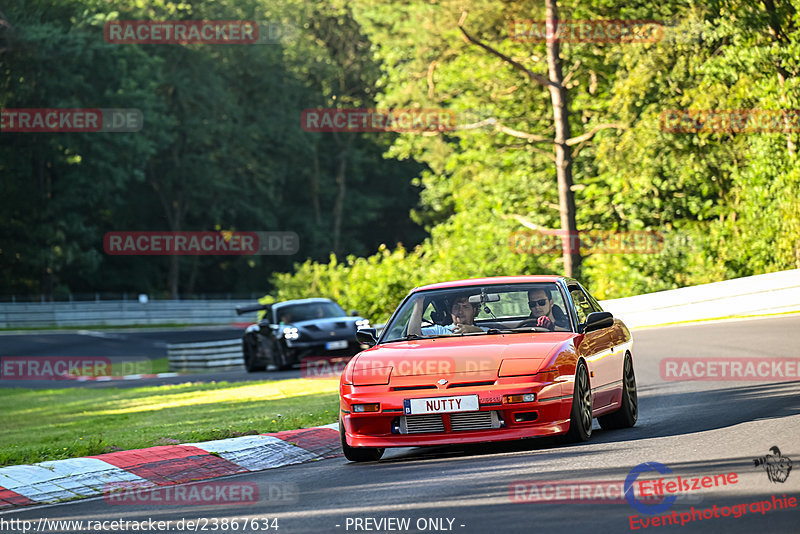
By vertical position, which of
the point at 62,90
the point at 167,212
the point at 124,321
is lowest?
the point at 124,321

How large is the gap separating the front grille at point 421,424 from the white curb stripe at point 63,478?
211 centimetres

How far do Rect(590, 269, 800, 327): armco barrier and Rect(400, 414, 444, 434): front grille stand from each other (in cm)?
1555

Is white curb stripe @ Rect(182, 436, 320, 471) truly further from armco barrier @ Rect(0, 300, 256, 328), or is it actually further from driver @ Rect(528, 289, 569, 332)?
armco barrier @ Rect(0, 300, 256, 328)

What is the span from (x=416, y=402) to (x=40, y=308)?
2114 inches

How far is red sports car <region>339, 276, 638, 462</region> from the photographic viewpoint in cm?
931

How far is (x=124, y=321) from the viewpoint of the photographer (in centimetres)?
6266

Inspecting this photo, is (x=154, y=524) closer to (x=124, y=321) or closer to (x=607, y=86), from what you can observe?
(x=607, y=86)

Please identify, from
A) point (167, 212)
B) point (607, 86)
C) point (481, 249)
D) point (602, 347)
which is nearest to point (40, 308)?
point (167, 212)

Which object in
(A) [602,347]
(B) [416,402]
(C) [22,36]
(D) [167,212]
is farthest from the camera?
(D) [167,212]

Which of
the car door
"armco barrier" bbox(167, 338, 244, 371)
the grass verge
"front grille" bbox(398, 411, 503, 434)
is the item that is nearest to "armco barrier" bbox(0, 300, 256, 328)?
"armco barrier" bbox(167, 338, 244, 371)

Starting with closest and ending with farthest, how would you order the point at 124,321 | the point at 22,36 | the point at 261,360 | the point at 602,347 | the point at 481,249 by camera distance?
the point at 602,347
the point at 261,360
the point at 481,249
the point at 22,36
the point at 124,321

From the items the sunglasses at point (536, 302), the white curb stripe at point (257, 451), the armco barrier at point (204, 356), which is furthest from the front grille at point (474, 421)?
the armco barrier at point (204, 356)

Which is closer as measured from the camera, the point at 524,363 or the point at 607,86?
the point at 524,363

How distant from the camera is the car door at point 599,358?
1031cm
